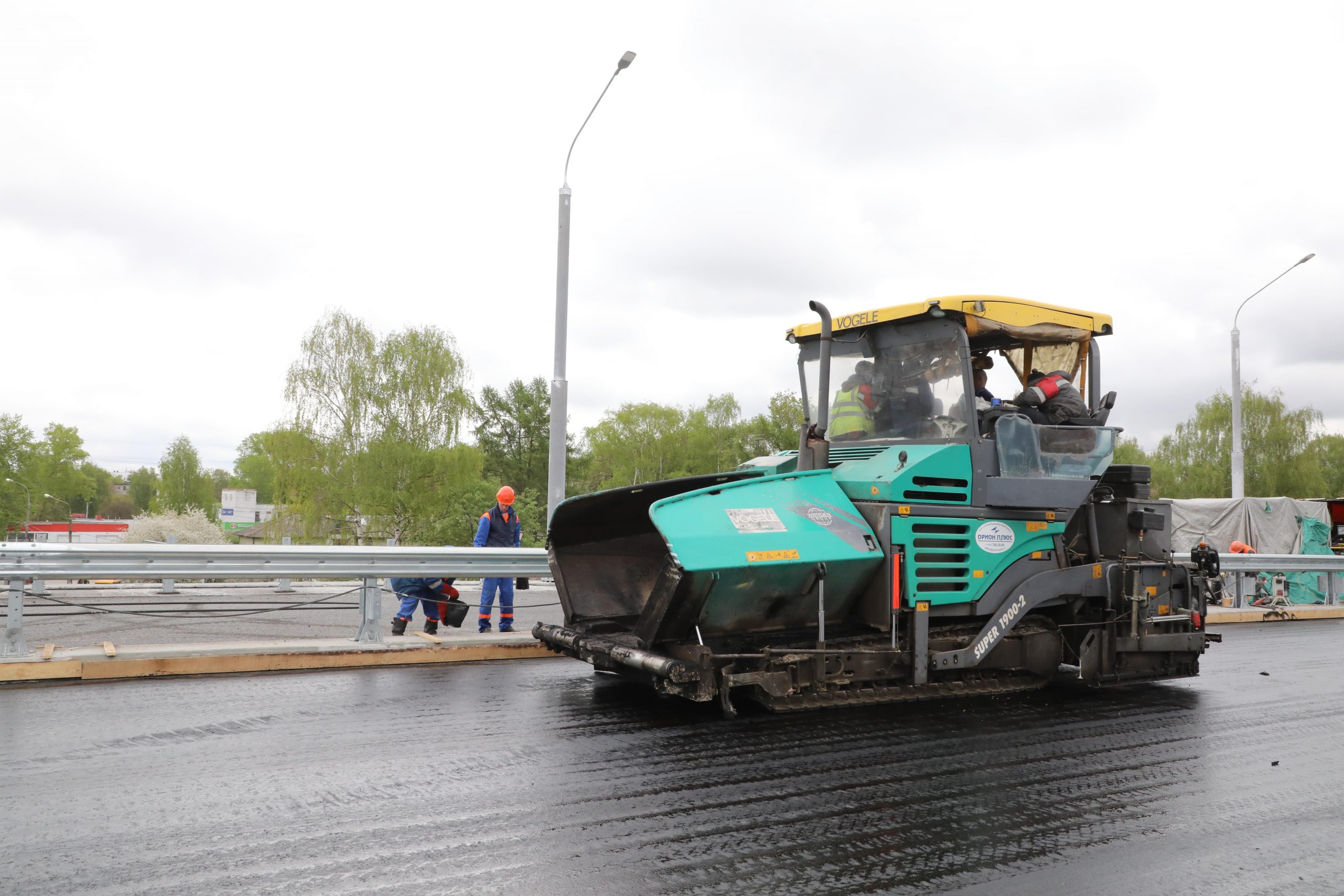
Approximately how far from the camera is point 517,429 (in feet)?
202

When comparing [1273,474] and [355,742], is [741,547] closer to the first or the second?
[355,742]

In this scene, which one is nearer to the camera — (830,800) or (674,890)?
(674,890)

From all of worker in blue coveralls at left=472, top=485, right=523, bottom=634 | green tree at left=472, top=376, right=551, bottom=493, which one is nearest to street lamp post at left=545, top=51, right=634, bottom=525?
worker in blue coveralls at left=472, top=485, right=523, bottom=634

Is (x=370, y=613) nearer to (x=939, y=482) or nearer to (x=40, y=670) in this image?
(x=40, y=670)

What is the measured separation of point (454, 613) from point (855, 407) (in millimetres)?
4523

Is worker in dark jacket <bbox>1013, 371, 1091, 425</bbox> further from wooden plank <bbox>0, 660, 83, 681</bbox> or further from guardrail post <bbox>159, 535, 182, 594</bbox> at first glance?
guardrail post <bbox>159, 535, 182, 594</bbox>

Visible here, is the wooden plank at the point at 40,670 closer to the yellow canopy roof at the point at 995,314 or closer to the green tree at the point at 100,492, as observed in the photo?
the yellow canopy roof at the point at 995,314

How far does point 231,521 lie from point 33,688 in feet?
236

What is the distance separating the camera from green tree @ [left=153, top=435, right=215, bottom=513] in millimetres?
88312

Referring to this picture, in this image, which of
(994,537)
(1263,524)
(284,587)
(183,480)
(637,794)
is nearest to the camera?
(637,794)

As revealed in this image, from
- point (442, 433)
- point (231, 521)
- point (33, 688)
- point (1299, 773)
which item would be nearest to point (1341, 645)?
point (1299, 773)

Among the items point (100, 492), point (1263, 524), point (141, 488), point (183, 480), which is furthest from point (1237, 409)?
point (141, 488)

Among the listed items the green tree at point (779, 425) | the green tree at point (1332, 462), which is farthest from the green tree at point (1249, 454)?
the green tree at point (779, 425)

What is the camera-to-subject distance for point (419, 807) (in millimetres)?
4344
